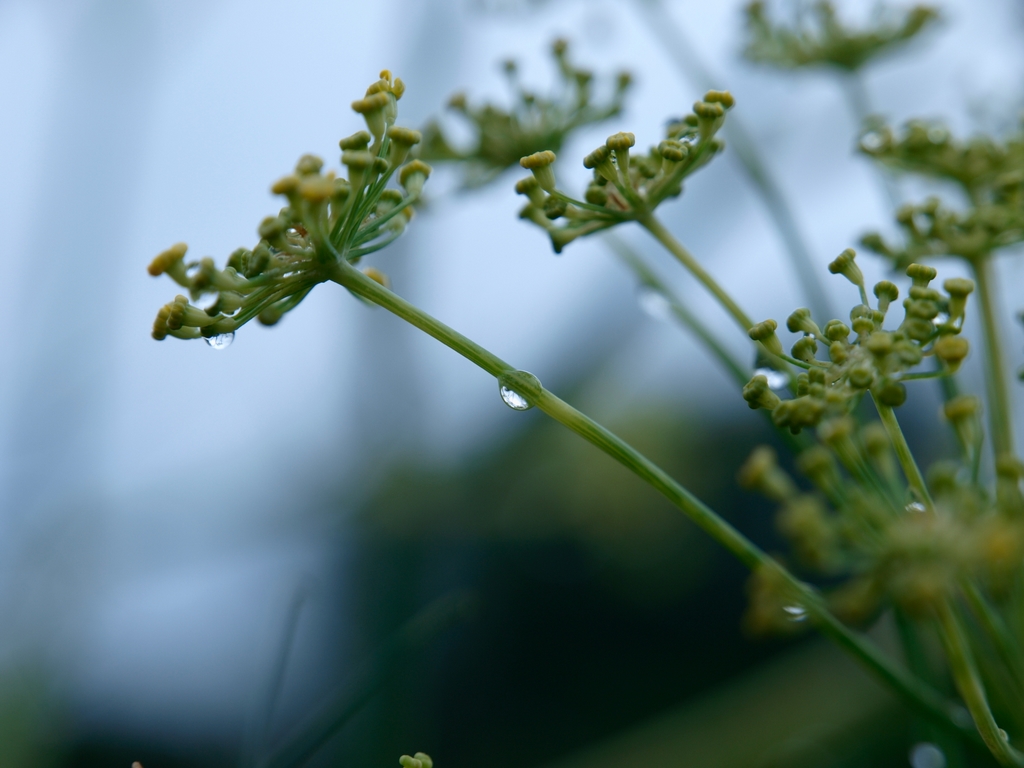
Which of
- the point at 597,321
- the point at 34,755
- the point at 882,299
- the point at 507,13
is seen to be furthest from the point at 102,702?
the point at 882,299

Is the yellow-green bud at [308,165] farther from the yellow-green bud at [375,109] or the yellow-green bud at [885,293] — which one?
the yellow-green bud at [885,293]

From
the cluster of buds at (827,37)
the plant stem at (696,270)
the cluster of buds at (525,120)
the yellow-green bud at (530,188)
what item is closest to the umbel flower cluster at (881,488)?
the plant stem at (696,270)

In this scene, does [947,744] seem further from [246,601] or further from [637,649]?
[246,601]

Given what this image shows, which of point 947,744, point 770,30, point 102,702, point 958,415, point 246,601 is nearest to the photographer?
point 958,415

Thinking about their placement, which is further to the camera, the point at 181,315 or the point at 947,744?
the point at 947,744

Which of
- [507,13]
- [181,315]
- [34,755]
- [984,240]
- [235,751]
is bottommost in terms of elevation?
[235,751]

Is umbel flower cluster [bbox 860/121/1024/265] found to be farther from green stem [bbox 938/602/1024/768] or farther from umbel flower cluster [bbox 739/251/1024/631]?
green stem [bbox 938/602/1024/768]
